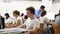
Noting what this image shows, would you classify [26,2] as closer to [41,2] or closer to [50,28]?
[41,2]

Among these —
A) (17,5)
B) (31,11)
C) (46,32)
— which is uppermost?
(17,5)

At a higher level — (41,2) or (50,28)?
(41,2)

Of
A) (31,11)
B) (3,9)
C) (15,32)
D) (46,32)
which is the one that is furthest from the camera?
(3,9)

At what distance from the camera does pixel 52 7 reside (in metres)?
7.12

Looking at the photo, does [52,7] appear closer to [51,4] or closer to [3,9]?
[51,4]

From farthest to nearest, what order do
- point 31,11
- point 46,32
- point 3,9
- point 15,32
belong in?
point 3,9 → point 46,32 → point 31,11 → point 15,32

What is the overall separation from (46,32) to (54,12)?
3.15 metres

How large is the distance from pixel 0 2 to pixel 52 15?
251 cm

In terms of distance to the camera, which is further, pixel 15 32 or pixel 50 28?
pixel 50 28

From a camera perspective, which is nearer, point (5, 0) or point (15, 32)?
point (15, 32)

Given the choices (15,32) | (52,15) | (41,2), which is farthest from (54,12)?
(15,32)

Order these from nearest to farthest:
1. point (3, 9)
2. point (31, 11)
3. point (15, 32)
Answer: point (15, 32)
point (31, 11)
point (3, 9)

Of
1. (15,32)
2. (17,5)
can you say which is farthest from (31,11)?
(17,5)

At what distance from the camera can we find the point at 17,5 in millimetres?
6984
